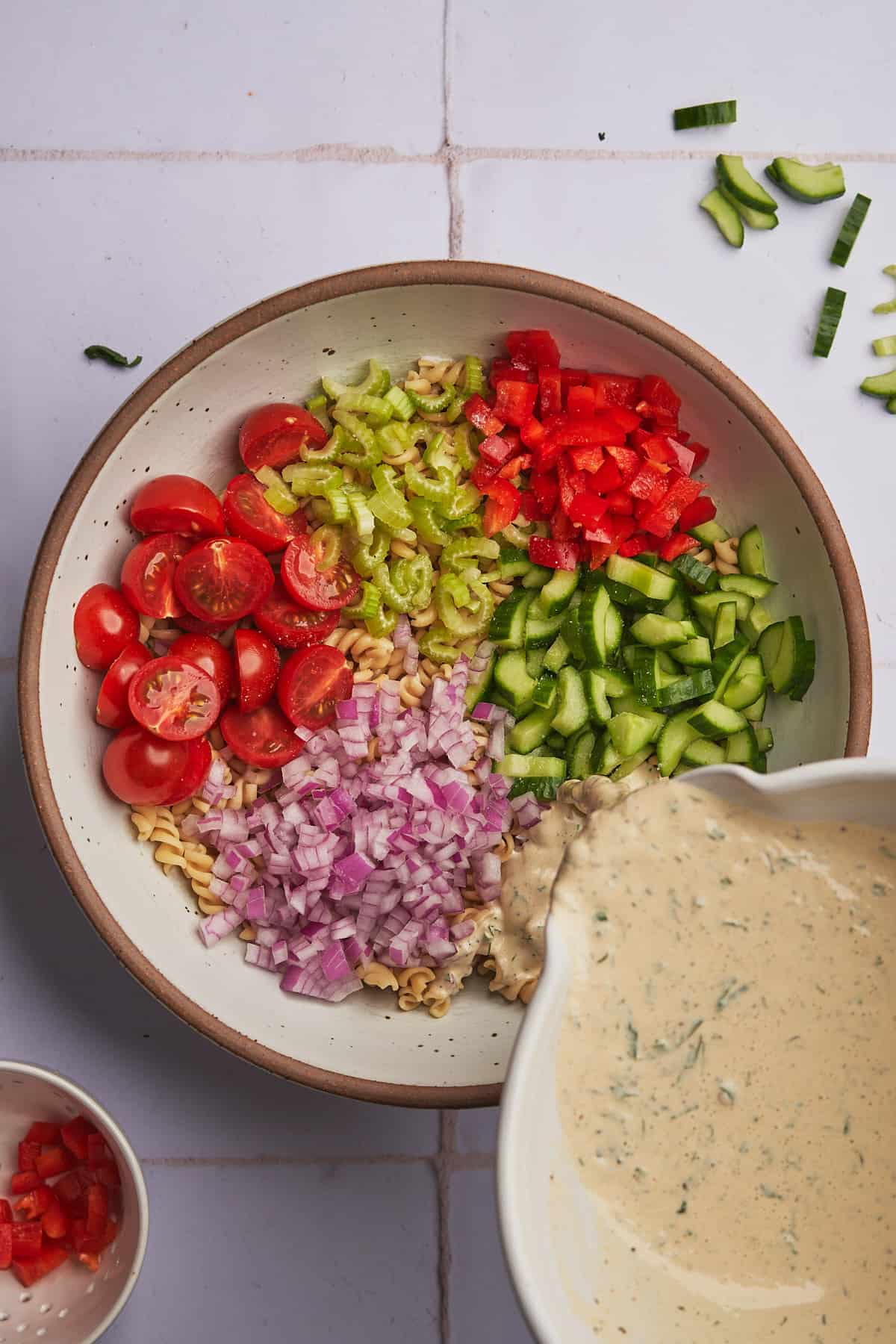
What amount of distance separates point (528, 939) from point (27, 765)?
83 centimetres

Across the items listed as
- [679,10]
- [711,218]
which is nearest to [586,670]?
[711,218]

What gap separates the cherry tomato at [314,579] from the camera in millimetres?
1938

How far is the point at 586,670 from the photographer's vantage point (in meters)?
2.00

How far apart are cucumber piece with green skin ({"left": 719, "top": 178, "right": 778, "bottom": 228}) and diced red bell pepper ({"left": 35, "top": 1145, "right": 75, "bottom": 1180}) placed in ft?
6.90

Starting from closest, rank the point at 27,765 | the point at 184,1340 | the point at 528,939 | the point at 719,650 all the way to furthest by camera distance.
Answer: the point at 27,765 < the point at 528,939 < the point at 719,650 < the point at 184,1340

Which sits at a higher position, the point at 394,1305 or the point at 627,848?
the point at 627,848

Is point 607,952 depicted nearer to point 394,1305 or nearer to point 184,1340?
point 394,1305

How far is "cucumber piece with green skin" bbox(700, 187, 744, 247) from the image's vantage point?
7.11 feet

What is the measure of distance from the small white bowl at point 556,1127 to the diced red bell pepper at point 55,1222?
3.64 ft

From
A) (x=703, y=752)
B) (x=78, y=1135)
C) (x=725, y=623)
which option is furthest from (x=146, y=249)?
(x=78, y=1135)

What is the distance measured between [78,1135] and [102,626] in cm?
91

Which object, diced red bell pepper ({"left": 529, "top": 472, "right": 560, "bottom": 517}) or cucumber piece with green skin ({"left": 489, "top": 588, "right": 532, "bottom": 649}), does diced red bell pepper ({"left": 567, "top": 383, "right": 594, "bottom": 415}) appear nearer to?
diced red bell pepper ({"left": 529, "top": 472, "right": 560, "bottom": 517})

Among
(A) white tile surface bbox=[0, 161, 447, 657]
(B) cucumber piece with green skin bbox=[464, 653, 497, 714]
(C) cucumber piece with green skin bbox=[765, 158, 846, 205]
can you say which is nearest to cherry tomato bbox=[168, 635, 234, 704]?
(B) cucumber piece with green skin bbox=[464, 653, 497, 714]

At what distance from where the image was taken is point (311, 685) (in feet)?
6.43
